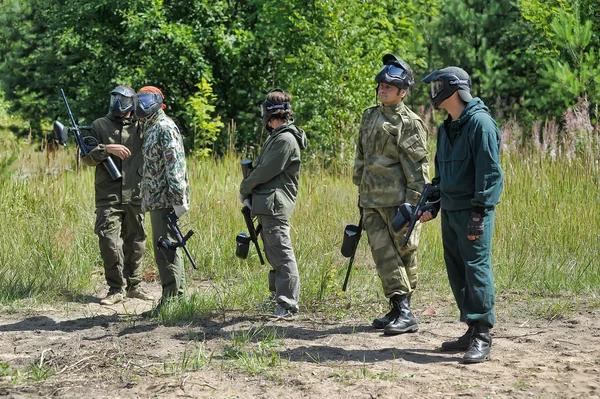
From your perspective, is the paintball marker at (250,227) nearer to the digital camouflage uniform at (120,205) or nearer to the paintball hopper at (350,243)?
the paintball hopper at (350,243)

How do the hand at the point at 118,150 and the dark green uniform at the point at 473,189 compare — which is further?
the hand at the point at 118,150

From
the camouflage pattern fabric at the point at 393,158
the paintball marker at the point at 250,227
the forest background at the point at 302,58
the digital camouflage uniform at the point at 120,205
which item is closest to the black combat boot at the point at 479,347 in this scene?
the camouflage pattern fabric at the point at 393,158

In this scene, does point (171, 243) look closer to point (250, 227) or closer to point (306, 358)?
point (250, 227)

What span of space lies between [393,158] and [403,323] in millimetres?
1261

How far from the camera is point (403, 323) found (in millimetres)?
6734

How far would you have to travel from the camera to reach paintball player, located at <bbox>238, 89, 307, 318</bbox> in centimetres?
711

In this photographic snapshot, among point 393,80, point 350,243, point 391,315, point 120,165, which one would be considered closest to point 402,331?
point 391,315

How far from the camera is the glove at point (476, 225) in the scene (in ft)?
18.5

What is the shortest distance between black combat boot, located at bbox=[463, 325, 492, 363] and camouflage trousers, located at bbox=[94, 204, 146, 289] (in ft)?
12.1

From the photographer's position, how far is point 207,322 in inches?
284

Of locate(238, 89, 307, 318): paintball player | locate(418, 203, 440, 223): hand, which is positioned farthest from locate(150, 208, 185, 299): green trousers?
locate(418, 203, 440, 223): hand

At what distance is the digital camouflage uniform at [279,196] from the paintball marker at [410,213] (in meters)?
1.23

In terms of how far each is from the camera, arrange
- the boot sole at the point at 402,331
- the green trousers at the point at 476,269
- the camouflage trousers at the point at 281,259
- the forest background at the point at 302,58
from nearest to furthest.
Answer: the green trousers at the point at 476,269 < the boot sole at the point at 402,331 < the camouflage trousers at the point at 281,259 < the forest background at the point at 302,58

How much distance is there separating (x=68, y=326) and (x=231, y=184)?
4199mm
